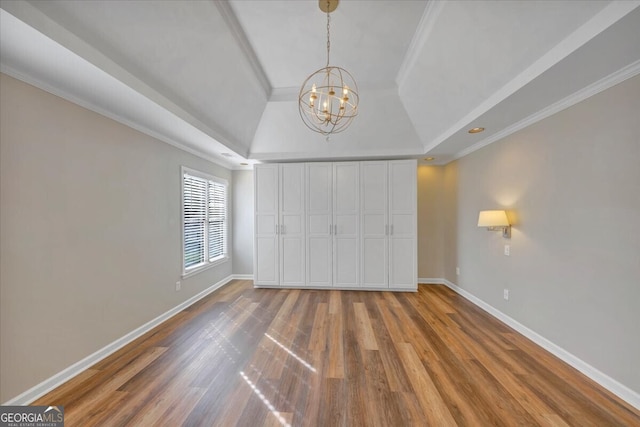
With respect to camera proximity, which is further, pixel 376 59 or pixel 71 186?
pixel 376 59

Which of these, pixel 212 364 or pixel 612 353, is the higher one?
pixel 612 353

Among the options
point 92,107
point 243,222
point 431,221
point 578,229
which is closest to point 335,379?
point 578,229

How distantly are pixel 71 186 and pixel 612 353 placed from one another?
187 inches

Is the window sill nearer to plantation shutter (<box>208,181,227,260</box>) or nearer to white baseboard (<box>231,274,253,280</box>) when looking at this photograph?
plantation shutter (<box>208,181,227,260</box>)

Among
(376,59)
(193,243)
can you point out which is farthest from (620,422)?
(193,243)

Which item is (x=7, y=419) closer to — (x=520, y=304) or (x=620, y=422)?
(x=620, y=422)

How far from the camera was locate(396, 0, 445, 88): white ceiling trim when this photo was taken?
2.04 meters

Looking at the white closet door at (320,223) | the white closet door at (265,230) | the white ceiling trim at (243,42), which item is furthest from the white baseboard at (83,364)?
the white ceiling trim at (243,42)

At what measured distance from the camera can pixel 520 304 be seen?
278cm

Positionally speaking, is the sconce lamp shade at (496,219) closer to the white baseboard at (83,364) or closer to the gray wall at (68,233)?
the gray wall at (68,233)

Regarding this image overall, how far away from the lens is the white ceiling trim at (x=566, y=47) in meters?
1.30

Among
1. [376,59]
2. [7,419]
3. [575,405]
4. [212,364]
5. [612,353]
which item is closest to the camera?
[7,419]

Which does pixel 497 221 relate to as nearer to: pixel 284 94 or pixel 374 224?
pixel 374 224

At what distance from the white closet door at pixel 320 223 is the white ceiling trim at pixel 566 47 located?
8.28ft
